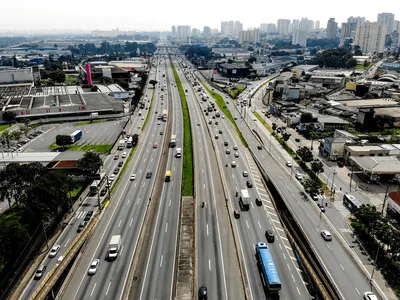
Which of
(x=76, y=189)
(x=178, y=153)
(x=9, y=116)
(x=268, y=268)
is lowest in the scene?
(x=76, y=189)

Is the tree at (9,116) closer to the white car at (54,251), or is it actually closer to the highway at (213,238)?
the highway at (213,238)

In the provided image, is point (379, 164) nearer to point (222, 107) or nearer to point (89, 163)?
point (89, 163)

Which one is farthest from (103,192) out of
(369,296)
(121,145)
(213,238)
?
(369,296)

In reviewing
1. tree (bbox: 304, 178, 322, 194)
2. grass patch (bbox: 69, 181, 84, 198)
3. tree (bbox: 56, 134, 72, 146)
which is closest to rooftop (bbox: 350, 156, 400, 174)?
tree (bbox: 304, 178, 322, 194)

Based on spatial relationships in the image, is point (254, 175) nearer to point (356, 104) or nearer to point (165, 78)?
point (356, 104)

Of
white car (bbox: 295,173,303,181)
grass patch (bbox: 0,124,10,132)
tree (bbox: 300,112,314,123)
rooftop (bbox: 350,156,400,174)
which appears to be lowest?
white car (bbox: 295,173,303,181)

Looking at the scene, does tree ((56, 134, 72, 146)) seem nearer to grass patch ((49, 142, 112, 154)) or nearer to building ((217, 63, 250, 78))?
grass patch ((49, 142, 112, 154))

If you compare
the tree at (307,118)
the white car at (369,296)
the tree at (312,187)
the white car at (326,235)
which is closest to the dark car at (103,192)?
the tree at (312,187)
